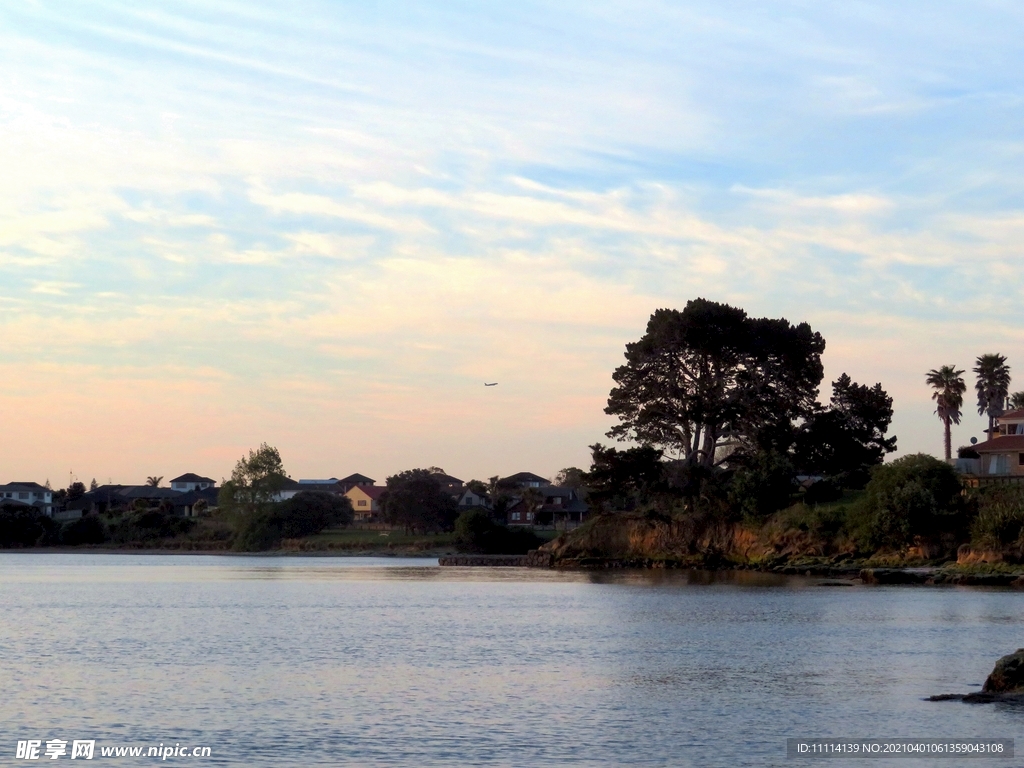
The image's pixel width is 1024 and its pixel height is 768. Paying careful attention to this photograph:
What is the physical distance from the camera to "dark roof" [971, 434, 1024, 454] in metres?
92.9

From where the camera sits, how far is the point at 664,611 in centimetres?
5422

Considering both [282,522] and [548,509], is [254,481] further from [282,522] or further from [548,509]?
[548,509]

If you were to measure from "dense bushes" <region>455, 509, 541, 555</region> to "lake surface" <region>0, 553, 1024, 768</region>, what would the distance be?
2338 inches

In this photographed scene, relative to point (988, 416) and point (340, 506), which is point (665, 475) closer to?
point (988, 416)

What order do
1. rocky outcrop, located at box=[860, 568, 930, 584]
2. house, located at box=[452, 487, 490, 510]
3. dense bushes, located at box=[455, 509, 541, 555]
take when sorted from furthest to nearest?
house, located at box=[452, 487, 490, 510] → dense bushes, located at box=[455, 509, 541, 555] → rocky outcrop, located at box=[860, 568, 930, 584]

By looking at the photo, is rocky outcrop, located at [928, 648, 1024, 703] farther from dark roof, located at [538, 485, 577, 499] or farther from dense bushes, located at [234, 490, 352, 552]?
dark roof, located at [538, 485, 577, 499]

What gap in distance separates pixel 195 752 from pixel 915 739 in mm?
13304

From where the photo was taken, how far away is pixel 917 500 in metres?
76.3

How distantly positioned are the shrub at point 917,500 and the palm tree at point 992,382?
42.7 m

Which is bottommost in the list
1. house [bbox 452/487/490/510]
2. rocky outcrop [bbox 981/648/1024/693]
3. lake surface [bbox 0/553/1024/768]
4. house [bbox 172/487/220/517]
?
lake surface [bbox 0/553/1024/768]

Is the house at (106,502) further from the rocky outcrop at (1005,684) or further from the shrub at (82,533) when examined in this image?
the rocky outcrop at (1005,684)

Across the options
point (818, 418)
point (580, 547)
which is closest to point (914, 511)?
point (818, 418)

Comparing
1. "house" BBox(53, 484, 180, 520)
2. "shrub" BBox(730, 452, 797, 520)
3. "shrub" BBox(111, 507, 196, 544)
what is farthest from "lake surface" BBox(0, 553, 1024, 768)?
"house" BBox(53, 484, 180, 520)

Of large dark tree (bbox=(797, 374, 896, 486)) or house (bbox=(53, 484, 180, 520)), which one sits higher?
large dark tree (bbox=(797, 374, 896, 486))
